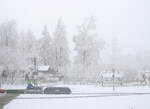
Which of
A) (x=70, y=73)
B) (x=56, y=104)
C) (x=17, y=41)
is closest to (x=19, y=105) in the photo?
(x=56, y=104)

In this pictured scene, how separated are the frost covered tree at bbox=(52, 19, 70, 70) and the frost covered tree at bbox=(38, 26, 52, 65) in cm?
212

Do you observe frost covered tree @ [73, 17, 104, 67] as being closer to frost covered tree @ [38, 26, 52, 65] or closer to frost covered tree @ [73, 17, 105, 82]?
frost covered tree @ [73, 17, 105, 82]

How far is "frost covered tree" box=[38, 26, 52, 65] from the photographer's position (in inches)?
2406

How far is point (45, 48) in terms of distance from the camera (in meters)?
61.8

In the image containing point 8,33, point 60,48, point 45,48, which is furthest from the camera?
point 45,48

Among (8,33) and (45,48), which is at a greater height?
(8,33)

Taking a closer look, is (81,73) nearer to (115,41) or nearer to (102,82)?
(102,82)

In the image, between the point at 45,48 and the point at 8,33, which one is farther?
Answer: the point at 45,48

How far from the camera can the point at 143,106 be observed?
1625 centimetres

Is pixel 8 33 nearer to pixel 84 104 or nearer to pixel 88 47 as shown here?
pixel 88 47

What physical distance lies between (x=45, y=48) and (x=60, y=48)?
6450mm

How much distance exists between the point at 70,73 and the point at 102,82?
17388 mm

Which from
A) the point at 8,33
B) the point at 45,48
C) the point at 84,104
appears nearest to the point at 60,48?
the point at 45,48

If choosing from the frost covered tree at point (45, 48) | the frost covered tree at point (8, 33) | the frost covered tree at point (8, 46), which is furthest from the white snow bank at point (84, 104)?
the frost covered tree at point (45, 48)
